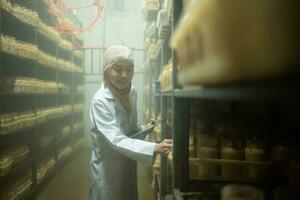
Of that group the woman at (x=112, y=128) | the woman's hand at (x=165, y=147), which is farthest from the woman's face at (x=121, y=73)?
the woman's hand at (x=165, y=147)

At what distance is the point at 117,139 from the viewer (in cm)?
241

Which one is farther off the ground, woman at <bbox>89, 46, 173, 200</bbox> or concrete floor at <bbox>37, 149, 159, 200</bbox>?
woman at <bbox>89, 46, 173, 200</bbox>

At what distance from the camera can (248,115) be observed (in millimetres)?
2441

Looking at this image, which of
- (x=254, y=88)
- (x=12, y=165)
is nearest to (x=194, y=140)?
(x=254, y=88)

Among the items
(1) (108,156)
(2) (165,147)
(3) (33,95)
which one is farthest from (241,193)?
(3) (33,95)

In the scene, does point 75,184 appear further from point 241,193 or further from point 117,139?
point 241,193

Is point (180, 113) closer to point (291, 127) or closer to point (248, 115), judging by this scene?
point (291, 127)

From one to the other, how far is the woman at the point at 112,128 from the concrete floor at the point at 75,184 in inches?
82.7

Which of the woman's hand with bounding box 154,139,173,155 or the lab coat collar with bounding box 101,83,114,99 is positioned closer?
the woman's hand with bounding box 154,139,173,155

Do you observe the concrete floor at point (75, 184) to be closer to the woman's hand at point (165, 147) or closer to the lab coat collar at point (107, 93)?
the lab coat collar at point (107, 93)

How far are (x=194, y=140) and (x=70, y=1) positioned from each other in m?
7.43

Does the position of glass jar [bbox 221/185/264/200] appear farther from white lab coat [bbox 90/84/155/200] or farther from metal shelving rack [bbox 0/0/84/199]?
metal shelving rack [bbox 0/0/84/199]

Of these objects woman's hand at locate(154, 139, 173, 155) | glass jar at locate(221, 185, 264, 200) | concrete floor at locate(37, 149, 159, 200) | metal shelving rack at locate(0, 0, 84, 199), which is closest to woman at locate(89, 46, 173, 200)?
woman's hand at locate(154, 139, 173, 155)

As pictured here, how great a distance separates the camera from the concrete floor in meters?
4.76
